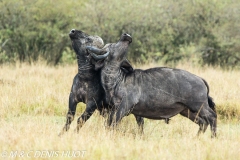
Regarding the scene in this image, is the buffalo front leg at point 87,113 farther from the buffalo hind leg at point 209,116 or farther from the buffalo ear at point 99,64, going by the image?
the buffalo hind leg at point 209,116

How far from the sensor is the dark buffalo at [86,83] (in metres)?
8.95

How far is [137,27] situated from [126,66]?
1537 cm

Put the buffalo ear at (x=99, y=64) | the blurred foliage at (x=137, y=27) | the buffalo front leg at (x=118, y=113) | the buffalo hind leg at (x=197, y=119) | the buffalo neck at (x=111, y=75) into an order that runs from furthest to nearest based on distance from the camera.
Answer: the blurred foliage at (x=137, y=27) < the buffalo hind leg at (x=197, y=119) < the buffalo ear at (x=99, y=64) < the buffalo neck at (x=111, y=75) < the buffalo front leg at (x=118, y=113)

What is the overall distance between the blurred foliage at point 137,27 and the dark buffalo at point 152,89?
1458 centimetres

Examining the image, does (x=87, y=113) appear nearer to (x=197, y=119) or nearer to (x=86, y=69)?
(x=86, y=69)

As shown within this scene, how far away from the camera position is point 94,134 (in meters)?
8.16

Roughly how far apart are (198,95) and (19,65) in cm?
1088

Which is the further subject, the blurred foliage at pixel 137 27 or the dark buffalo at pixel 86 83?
the blurred foliage at pixel 137 27

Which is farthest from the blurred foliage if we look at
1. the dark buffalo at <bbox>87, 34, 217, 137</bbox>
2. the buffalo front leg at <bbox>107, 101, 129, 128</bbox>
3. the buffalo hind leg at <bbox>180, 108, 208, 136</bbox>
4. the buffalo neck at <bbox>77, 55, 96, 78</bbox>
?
the buffalo front leg at <bbox>107, 101, 129, 128</bbox>

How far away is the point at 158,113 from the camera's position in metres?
8.90

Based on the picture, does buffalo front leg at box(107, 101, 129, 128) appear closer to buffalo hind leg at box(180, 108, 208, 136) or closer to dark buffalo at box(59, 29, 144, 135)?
dark buffalo at box(59, 29, 144, 135)

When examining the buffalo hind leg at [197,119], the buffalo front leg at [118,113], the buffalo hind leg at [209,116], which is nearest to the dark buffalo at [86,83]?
the buffalo front leg at [118,113]

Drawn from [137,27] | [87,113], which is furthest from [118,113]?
[137,27]

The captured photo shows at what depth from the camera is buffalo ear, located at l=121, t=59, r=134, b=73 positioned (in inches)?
350
